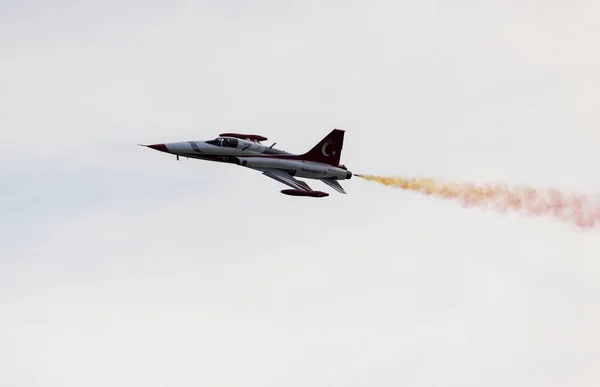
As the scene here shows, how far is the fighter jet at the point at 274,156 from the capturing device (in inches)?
5394

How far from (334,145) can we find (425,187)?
1034cm

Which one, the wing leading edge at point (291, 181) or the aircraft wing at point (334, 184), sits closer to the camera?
the wing leading edge at point (291, 181)

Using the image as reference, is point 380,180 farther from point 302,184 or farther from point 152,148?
point 152,148

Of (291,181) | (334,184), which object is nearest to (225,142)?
(291,181)

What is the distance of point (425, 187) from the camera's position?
14075cm

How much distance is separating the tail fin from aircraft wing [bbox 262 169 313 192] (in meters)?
3.15

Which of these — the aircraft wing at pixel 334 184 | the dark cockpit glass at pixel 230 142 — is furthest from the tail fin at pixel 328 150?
the dark cockpit glass at pixel 230 142

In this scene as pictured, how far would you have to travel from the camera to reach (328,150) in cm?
13900

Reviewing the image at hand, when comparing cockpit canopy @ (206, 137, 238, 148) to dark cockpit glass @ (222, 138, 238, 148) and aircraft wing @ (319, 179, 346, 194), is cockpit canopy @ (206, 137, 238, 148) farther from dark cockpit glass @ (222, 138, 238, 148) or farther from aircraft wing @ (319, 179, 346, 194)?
aircraft wing @ (319, 179, 346, 194)

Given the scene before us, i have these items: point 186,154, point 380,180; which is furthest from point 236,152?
point 380,180

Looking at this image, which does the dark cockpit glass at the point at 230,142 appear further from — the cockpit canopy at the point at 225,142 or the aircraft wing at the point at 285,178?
the aircraft wing at the point at 285,178

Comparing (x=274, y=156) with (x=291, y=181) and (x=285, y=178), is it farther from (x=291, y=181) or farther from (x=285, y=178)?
(x=291, y=181)

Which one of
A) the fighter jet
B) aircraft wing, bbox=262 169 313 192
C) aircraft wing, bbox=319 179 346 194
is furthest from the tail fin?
aircraft wing, bbox=262 169 313 192

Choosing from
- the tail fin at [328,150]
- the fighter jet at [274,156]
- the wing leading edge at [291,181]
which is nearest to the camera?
the wing leading edge at [291,181]
